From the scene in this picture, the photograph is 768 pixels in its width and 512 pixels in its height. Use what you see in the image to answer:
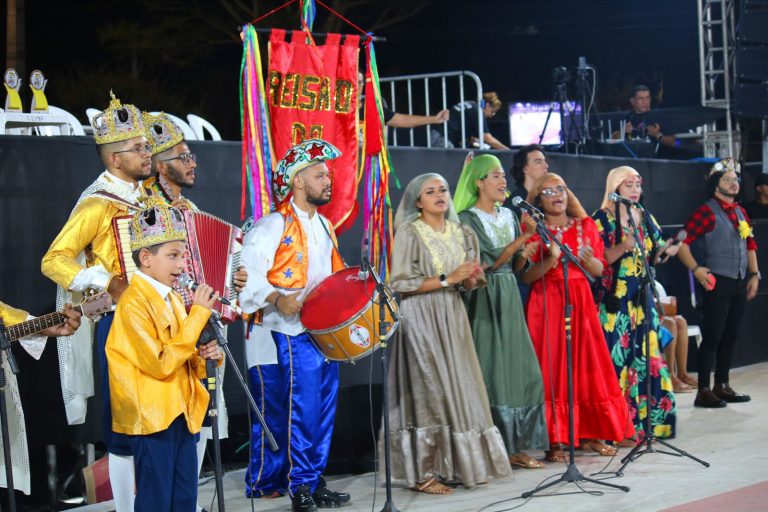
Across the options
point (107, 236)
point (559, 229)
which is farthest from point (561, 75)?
point (107, 236)

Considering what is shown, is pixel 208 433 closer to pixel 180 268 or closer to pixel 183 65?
pixel 180 268

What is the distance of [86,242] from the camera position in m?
4.77

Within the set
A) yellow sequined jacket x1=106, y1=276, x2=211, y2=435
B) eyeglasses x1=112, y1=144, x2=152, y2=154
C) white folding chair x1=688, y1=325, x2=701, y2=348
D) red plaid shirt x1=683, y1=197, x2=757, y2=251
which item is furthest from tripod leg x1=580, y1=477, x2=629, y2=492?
white folding chair x1=688, y1=325, x2=701, y2=348

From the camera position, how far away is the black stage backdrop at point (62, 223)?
18.3 ft

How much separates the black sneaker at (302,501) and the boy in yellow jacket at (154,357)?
1.16 meters

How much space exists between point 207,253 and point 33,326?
760 millimetres

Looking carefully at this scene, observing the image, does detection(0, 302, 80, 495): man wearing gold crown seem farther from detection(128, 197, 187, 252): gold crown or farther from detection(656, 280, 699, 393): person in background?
detection(656, 280, 699, 393): person in background

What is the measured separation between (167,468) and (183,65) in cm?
Result: 1720

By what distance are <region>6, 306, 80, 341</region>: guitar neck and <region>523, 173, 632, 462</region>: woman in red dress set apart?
298 centimetres

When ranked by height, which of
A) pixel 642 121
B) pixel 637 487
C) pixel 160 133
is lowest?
pixel 637 487

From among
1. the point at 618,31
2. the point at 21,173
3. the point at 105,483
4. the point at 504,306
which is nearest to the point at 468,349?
the point at 504,306

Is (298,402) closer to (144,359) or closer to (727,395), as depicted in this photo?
(144,359)

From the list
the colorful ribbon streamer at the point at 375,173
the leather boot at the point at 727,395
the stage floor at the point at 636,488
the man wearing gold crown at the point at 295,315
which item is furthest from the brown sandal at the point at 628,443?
the man wearing gold crown at the point at 295,315

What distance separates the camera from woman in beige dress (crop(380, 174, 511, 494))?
5910 millimetres
